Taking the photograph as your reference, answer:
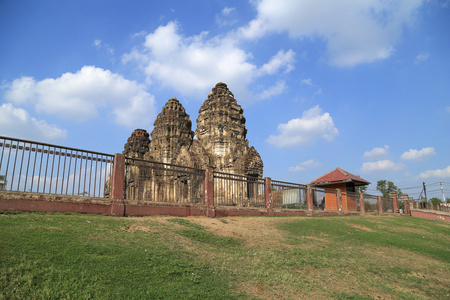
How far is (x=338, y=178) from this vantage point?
88.7 ft

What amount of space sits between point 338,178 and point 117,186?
2186cm

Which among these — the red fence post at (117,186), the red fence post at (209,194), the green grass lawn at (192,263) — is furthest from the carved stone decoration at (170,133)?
the green grass lawn at (192,263)

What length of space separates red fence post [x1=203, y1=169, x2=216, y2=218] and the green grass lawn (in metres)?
1.85

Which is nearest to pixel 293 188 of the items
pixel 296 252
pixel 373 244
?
pixel 373 244

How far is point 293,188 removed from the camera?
18.4m

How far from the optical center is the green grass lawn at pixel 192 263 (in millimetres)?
4836

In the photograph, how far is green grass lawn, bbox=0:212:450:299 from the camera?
4.84 meters

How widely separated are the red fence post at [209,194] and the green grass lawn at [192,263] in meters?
1.85

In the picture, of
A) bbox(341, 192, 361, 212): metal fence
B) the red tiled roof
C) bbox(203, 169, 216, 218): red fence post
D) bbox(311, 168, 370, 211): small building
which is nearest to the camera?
bbox(203, 169, 216, 218): red fence post

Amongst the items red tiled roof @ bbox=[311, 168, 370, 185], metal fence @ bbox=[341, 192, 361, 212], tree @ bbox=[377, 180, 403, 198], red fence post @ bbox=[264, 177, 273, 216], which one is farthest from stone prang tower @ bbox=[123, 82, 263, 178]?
tree @ bbox=[377, 180, 403, 198]

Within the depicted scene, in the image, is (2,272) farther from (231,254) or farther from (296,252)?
(296,252)

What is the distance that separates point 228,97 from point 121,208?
2304 centimetres

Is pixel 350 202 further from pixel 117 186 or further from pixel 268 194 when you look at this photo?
pixel 117 186

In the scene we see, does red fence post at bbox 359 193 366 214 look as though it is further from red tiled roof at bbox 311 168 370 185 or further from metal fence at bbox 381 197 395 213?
metal fence at bbox 381 197 395 213
